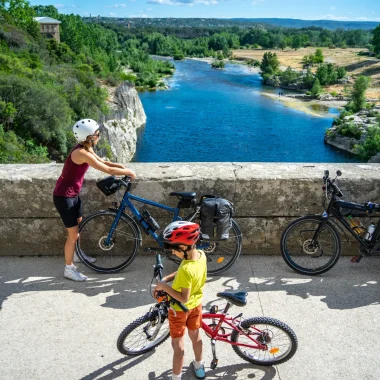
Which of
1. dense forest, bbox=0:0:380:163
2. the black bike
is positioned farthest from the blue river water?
the black bike

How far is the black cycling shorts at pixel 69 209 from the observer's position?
4.52 m

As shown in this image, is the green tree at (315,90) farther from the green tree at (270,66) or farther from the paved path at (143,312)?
the paved path at (143,312)

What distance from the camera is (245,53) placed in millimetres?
191625

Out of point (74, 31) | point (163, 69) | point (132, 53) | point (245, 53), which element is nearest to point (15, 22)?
point (74, 31)

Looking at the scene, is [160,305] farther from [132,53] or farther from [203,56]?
[203,56]

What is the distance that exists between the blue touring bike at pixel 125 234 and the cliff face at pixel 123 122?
2034 inches

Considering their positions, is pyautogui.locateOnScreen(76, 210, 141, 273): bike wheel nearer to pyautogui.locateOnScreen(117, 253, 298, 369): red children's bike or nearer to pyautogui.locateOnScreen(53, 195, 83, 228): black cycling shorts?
pyautogui.locateOnScreen(53, 195, 83, 228): black cycling shorts

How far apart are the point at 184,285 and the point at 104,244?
6.36 ft

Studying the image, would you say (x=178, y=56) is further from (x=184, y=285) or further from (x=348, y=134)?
(x=184, y=285)

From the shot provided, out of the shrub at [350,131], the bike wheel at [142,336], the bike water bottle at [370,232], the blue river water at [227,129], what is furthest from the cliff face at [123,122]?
the bike wheel at [142,336]

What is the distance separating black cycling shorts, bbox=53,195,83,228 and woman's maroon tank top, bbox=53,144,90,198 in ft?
0.17

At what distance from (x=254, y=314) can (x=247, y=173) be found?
1.58m

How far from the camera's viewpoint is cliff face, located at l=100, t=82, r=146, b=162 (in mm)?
58594

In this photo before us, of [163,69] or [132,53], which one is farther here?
[132,53]
